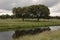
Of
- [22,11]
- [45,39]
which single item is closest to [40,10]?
[22,11]

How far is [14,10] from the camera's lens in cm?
10431

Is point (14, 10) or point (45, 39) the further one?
point (14, 10)

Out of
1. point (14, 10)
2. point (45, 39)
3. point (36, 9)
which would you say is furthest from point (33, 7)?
point (45, 39)

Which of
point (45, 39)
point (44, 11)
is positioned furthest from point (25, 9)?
point (45, 39)

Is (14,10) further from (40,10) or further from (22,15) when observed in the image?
(40,10)

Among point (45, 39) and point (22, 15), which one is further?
point (22, 15)

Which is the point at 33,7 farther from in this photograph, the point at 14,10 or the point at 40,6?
the point at 14,10

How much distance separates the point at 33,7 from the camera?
102375 millimetres

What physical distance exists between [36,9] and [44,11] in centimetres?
422

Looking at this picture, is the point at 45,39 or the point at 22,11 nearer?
the point at 45,39

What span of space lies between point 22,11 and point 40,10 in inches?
369

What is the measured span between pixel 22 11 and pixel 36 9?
294 inches

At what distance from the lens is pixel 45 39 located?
26.5m

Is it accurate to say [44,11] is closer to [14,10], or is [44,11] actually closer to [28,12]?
[28,12]
